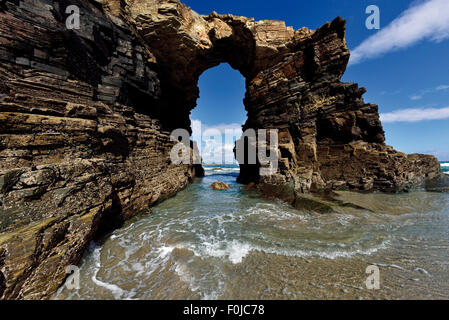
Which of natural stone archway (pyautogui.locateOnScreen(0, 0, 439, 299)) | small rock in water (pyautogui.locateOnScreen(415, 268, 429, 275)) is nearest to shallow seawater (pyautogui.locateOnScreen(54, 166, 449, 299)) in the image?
small rock in water (pyautogui.locateOnScreen(415, 268, 429, 275))

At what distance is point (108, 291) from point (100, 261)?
1410 millimetres

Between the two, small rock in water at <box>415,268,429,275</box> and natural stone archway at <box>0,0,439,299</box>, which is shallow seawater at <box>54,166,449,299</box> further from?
natural stone archway at <box>0,0,439,299</box>

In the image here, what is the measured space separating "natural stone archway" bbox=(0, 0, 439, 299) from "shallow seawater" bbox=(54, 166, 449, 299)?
4.30 ft

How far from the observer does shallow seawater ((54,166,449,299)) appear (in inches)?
120

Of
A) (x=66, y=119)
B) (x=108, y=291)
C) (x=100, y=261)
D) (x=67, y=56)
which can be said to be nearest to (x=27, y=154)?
(x=66, y=119)

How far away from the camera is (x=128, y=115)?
9070 millimetres

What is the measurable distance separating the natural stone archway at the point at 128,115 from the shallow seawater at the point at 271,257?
51.6 inches

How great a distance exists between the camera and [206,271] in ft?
12.0

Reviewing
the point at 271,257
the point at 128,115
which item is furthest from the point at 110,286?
the point at 128,115

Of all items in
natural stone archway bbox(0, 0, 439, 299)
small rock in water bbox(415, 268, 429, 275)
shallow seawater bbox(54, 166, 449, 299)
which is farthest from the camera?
natural stone archway bbox(0, 0, 439, 299)

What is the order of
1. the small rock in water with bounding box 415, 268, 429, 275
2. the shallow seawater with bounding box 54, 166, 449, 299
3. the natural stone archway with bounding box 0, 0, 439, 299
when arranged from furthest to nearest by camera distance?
the natural stone archway with bounding box 0, 0, 439, 299 < the small rock in water with bounding box 415, 268, 429, 275 < the shallow seawater with bounding box 54, 166, 449, 299

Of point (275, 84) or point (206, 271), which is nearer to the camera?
point (206, 271)

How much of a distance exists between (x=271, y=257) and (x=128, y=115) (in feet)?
34.5
